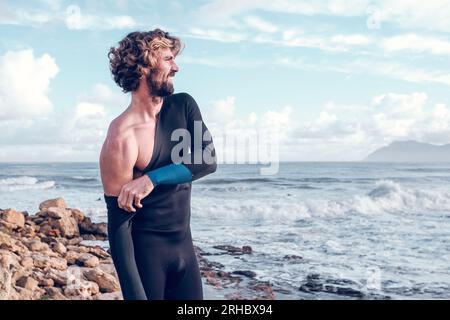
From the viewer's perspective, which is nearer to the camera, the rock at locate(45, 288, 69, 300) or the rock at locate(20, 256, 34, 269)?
the rock at locate(45, 288, 69, 300)

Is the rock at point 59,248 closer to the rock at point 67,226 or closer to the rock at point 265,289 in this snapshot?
the rock at point 67,226

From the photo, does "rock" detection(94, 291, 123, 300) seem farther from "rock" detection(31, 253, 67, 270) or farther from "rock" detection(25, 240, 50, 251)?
"rock" detection(25, 240, 50, 251)

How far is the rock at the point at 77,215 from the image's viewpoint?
563cm

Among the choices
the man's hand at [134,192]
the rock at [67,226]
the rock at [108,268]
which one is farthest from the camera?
the rock at [67,226]

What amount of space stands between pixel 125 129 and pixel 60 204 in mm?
3610

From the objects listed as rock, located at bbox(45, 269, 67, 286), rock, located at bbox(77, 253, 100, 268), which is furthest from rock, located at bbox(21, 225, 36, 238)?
rock, located at bbox(45, 269, 67, 286)

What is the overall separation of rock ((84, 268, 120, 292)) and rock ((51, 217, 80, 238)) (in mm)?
1338

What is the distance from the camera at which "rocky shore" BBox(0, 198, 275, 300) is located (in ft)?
13.2

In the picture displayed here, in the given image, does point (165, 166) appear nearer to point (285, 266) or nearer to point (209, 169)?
point (209, 169)

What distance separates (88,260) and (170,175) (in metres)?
2.45

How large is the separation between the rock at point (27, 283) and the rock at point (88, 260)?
2.03 feet

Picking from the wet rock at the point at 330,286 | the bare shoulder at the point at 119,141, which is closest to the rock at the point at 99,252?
the wet rock at the point at 330,286

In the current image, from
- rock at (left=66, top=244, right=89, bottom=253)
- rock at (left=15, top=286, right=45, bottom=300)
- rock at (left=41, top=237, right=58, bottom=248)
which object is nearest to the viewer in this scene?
rock at (left=15, top=286, right=45, bottom=300)

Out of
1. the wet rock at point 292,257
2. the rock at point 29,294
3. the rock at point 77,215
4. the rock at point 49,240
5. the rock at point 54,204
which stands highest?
the rock at point 54,204
